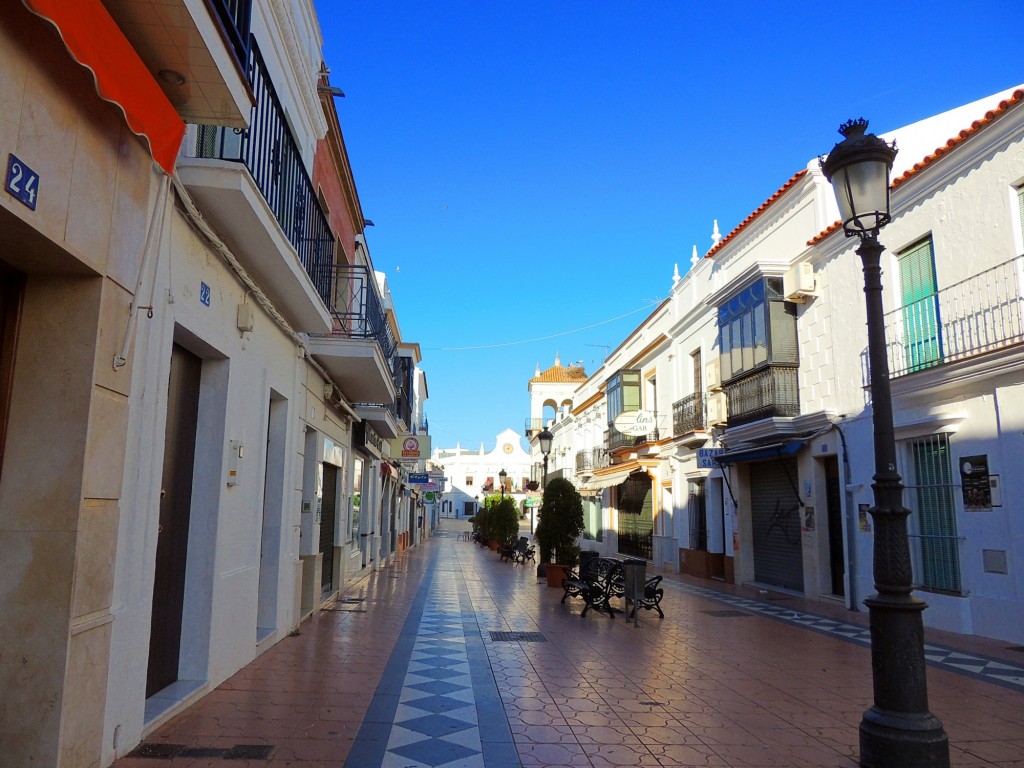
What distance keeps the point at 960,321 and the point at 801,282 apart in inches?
160

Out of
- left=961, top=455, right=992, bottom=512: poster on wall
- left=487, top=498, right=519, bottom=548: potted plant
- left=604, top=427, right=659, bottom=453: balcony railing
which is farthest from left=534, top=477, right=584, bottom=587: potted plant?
left=487, top=498, right=519, bottom=548: potted plant

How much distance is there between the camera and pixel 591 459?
1297 inches

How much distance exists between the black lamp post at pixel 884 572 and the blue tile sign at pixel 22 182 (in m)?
4.77

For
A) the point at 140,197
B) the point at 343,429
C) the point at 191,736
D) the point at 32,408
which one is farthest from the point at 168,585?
the point at 343,429

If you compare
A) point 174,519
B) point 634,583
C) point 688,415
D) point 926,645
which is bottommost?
point 926,645

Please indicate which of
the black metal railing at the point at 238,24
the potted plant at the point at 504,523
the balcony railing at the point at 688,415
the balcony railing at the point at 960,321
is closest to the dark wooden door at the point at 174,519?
the black metal railing at the point at 238,24

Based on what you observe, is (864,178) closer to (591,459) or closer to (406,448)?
(406,448)

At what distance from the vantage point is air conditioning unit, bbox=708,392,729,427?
1777 centimetres

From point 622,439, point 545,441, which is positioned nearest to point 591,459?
point 622,439

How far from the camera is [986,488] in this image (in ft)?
33.0

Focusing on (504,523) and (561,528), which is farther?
(504,523)

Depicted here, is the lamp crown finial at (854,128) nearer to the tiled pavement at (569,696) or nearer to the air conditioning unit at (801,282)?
the tiled pavement at (569,696)

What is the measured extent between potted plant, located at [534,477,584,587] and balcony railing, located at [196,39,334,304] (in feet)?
26.8

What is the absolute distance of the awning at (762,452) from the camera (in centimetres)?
1460
